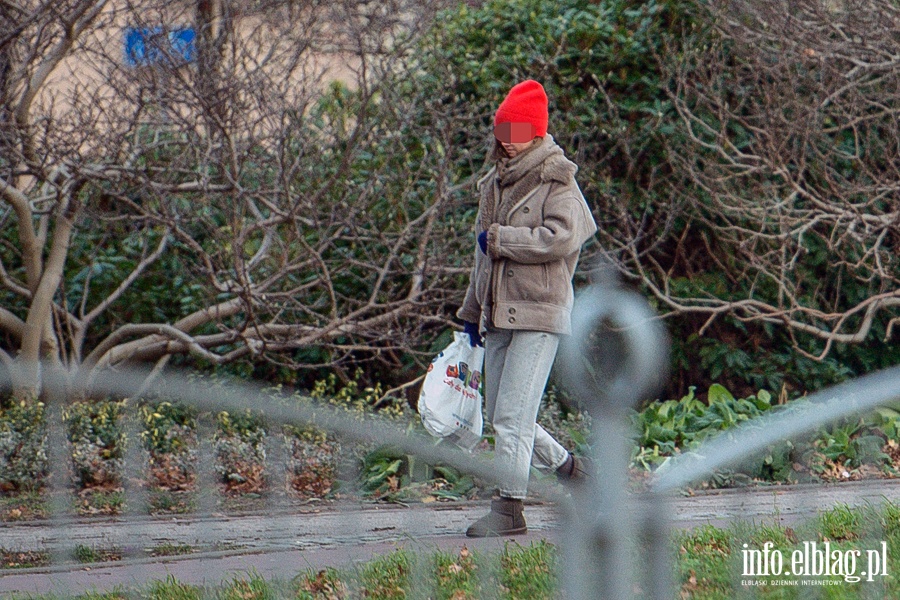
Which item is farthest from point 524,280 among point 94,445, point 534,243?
point 94,445

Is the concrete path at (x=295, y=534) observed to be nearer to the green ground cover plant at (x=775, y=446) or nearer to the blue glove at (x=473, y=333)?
the green ground cover plant at (x=775, y=446)

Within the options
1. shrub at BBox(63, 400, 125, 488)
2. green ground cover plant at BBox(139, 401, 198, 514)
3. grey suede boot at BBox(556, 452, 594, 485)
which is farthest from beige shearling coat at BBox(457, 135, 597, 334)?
shrub at BBox(63, 400, 125, 488)

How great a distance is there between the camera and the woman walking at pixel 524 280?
433cm

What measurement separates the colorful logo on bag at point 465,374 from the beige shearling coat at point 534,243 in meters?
0.19

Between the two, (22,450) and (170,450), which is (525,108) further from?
(22,450)

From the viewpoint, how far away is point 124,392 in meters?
2.34

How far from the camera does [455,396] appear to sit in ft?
14.6

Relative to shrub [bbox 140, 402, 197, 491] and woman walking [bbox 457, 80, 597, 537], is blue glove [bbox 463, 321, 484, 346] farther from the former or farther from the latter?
shrub [bbox 140, 402, 197, 491]

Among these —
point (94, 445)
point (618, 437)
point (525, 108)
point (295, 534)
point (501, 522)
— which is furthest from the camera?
point (94, 445)

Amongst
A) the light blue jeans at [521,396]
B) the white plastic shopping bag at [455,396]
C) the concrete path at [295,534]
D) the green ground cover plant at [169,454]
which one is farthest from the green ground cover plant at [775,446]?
the green ground cover plant at [169,454]

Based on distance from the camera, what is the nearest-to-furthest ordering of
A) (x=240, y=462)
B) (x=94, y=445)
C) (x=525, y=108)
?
(x=525, y=108)
(x=240, y=462)
(x=94, y=445)

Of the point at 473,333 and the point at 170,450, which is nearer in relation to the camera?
the point at 473,333

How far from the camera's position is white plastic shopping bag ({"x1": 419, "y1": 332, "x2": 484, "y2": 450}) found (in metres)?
4.43

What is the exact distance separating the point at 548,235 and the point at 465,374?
664 mm
